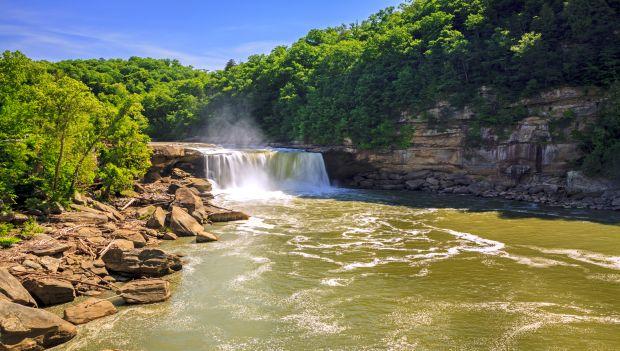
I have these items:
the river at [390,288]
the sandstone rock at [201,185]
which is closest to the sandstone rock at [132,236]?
the river at [390,288]

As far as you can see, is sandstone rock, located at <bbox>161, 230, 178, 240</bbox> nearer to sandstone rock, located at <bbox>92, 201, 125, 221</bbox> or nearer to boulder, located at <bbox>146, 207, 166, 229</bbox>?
boulder, located at <bbox>146, 207, 166, 229</bbox>

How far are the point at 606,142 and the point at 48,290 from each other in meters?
37.0

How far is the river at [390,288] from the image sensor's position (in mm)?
12430

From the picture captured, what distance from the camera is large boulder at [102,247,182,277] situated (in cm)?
1698

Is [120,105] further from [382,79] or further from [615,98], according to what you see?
[615,98]

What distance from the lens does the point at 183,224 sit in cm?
2386

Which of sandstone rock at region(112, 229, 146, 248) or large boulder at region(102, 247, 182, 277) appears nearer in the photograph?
large boulder at region(102, 247, 182, 277)

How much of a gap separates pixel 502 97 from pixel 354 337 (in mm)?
32886

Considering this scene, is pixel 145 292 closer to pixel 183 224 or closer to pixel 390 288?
pixel 390 288

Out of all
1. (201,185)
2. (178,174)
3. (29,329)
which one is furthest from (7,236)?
(178,174)

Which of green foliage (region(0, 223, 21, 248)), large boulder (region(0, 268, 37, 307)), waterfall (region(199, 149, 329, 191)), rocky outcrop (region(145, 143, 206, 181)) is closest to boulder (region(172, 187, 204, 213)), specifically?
green foliage (region(0, 223, 21, 248))

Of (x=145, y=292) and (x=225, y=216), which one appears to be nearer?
(x=145, y=292)

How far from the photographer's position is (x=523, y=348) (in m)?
11.8

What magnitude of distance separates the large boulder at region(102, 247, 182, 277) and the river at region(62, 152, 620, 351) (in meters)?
0.92
